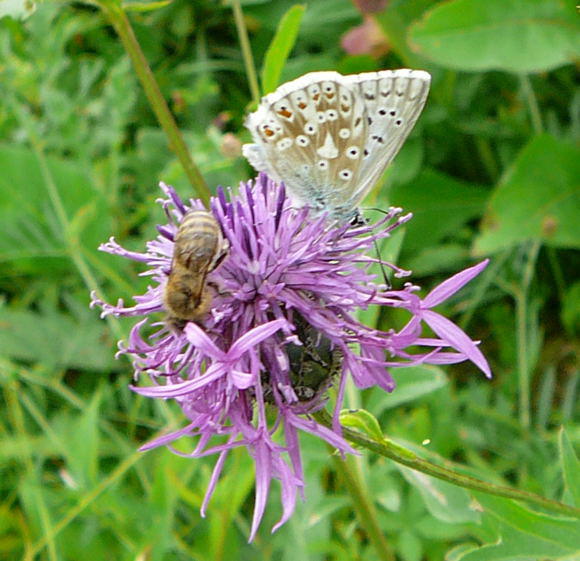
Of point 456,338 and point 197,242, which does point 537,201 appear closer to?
point 456,338

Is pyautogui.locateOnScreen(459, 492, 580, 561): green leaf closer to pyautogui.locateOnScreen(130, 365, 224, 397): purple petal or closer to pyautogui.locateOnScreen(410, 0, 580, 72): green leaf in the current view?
pyautogui.locateOnScreen(130, 365, 224, 397): purple petal

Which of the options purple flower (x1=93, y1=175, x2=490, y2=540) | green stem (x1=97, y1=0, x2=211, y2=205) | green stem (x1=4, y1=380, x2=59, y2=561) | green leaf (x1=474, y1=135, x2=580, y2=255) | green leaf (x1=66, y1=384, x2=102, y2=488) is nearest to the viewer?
purple flower (x1=93, y1=175, x2=490, y2=540)

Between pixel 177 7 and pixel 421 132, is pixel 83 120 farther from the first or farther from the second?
pixel 421 132

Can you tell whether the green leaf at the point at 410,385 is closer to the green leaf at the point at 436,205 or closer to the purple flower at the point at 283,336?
the purple flower at the point at 283,336

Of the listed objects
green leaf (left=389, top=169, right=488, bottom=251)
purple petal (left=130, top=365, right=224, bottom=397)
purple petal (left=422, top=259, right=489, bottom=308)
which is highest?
purple petal (left=130, top=365, right=224, bottom=397)

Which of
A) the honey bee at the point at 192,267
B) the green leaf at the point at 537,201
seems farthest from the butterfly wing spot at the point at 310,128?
the green leaf at the point at 537,201

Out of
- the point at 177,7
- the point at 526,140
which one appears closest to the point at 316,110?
the point at 526,140

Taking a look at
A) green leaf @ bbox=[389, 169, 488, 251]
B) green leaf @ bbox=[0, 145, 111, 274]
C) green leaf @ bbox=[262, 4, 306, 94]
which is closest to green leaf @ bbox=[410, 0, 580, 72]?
green leaf @ bbox=[389, 169, 488, 251]
